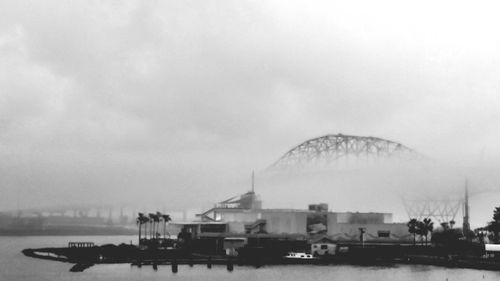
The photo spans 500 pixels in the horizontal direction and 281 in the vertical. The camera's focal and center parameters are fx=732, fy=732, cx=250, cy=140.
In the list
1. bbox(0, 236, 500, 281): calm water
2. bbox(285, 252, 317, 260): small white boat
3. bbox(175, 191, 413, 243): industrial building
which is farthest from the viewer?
bbox(175, 191, 413, 243): industrial building

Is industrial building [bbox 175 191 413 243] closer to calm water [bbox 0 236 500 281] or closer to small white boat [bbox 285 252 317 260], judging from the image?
small white boat [bbox 285 252 317 260]

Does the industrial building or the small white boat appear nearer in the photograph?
the small white boat

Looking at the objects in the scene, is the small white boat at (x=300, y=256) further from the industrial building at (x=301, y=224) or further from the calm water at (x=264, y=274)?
the industrial building at (x=301, y=224)

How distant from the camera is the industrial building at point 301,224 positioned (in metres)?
172

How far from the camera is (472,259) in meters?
136

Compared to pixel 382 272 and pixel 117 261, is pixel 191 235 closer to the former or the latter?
pixel 117 261

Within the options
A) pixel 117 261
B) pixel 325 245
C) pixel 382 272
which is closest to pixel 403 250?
pixel 325 245

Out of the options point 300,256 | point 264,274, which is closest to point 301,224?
point 300,256

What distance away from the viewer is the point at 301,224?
7096 inches

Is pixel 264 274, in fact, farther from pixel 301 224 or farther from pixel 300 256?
pixel 301 224

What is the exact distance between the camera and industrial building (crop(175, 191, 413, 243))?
17250 centimetres

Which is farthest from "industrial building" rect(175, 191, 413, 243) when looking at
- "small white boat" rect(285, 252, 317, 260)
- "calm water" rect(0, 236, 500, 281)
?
"calm water" rect(0, 236, 500, 281)

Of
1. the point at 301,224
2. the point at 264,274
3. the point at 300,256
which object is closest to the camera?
the point at 264,274

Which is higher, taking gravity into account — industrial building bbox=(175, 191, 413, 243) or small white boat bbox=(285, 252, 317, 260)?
industrial building bbox=(175, 191, 413, 243)
